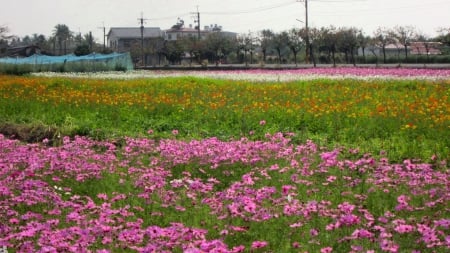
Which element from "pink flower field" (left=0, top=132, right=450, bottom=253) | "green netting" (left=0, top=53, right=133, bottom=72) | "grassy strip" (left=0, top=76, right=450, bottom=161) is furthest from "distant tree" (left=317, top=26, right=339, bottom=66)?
"pink flower field" (left=0, top=132, right=450, bottom=253)

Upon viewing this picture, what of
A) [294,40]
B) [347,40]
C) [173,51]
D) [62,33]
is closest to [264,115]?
[347,40]

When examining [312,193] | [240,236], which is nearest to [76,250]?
[240,236]

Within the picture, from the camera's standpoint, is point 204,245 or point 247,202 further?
point 247,202

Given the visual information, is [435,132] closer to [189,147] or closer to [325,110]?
[325,110]

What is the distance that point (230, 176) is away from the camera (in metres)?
7.22

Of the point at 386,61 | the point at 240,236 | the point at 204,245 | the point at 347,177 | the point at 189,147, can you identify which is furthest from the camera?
the point at 386,61

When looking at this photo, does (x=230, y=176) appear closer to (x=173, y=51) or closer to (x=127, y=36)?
(x=173, y=51)

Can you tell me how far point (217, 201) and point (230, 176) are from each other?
1.68 meters

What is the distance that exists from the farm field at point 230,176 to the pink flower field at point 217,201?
0.02 m

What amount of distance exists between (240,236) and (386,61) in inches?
1906

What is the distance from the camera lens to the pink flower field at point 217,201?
13.8 feet

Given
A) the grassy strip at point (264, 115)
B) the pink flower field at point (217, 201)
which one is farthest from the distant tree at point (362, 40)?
the pink flower field at point (217, 201)

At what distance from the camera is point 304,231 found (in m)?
4.65

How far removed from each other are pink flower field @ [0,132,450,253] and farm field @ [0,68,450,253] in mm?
18
